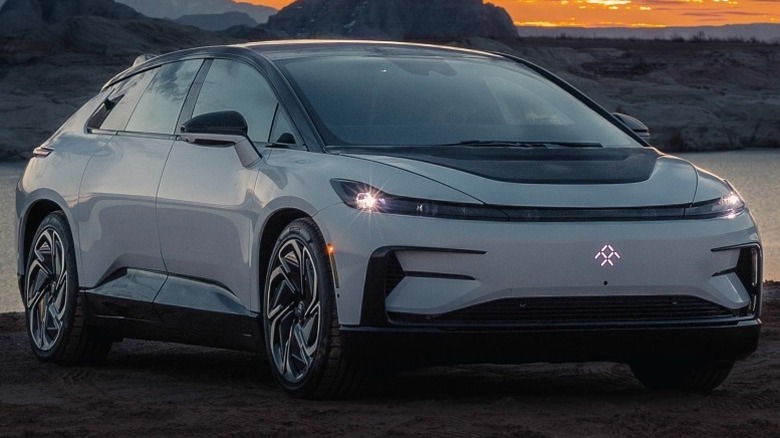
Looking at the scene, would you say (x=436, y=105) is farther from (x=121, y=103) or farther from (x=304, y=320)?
(x=121, y=103)

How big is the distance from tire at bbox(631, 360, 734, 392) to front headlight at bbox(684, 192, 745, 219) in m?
0.65

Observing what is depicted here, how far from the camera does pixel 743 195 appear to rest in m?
34.3

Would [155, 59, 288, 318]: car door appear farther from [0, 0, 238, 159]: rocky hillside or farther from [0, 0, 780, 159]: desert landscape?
[0, 0, 780, 159]: desert landscape

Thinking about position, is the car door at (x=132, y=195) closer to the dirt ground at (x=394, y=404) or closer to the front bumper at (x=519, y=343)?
the dirt ground at (x=394, y=404)

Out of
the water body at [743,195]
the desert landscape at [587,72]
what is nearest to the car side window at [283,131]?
the water body at [743,195]

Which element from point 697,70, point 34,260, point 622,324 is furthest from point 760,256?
point 697,70

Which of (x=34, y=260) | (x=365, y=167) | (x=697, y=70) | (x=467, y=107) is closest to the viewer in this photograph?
(x=365, y=167)

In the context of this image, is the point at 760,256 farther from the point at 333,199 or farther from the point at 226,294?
the point at 226,294

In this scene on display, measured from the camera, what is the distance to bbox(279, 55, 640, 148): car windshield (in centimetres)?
700

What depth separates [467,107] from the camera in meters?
7.33

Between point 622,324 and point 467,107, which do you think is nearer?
point 622,324

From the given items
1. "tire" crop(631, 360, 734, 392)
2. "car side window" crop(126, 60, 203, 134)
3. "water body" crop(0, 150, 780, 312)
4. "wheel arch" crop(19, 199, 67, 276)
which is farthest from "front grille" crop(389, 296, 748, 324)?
"water body" crop(0, 150, 780, 312)

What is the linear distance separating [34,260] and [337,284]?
119 inches

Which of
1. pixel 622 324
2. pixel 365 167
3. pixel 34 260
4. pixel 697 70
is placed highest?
pixel 365 167
